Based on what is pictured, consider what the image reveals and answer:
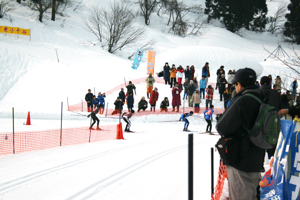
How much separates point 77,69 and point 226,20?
37561 mm

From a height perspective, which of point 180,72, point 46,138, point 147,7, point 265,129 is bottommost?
point 46,138

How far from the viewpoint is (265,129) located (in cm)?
304

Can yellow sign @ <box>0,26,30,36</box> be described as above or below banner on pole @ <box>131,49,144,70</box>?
above

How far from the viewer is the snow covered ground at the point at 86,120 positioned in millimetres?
6262

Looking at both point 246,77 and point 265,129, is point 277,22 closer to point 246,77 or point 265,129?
point 246,77

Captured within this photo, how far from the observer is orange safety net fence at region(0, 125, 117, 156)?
10828mm

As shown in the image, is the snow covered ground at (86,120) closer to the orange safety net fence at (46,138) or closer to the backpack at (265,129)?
the orange safety net fence at (46,138)

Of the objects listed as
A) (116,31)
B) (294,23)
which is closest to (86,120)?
(116,31)

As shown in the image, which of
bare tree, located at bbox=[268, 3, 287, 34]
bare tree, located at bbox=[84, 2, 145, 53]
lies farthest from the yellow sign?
bare tree, located at bbox=[268, 3, 287, 34]

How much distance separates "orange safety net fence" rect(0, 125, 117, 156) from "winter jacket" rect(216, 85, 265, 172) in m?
8.59

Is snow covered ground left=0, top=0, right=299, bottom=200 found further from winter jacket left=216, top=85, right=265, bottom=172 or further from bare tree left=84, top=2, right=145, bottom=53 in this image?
winter jacket left=216, top=85, right=265, bottom=172

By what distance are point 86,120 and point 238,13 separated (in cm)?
4662

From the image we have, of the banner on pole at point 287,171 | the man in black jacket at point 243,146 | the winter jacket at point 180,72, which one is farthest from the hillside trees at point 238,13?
the man in black jacket at point 243,146

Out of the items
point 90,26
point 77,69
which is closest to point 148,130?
point 77,69
